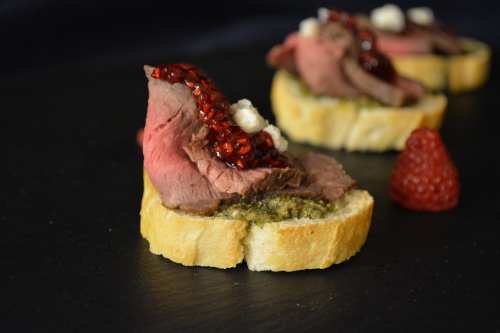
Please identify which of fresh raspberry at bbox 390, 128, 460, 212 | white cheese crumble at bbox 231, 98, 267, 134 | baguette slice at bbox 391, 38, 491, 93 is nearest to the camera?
white cheese crumble at bbox 231, 98, 267, 134

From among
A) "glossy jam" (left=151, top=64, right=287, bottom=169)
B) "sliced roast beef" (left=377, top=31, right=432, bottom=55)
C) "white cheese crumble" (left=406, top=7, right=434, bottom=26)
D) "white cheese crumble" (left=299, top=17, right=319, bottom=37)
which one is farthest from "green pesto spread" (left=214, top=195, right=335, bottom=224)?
"white cheese crumble" (left=406, top=7, right=434, bottom=26)

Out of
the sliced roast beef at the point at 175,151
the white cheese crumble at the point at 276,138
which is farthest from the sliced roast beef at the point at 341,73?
the sliced roast beef at the point at 175,151

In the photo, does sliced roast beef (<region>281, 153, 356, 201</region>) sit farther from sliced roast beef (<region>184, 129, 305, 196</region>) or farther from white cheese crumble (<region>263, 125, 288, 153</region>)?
white cheese crumble (<region>263, 125, 288, 153</region>)

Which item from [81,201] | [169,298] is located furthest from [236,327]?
[81,201]

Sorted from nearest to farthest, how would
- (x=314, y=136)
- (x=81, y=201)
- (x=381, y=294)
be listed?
(x=381, y=294) → (x=81, y=201) → (x=314, y=136)

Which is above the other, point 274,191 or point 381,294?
point 274,191

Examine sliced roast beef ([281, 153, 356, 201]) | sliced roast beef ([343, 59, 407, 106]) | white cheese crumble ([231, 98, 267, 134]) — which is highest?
white cheese crumble ([231, 98, 267, 134])

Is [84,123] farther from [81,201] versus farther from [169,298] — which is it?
[169,298]
